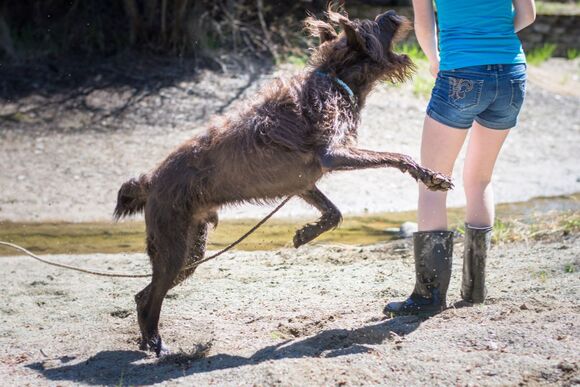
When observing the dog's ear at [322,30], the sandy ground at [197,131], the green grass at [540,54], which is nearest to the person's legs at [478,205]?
the dog's ear at [322,30]

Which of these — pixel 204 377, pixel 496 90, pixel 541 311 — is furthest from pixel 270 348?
pixel 496 90

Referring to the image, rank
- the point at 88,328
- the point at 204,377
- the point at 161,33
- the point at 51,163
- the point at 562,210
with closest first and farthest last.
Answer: the point at 204,377 < the point at 88,328 < the point at 562,210 < the point at 51,163 < the point at 161,33

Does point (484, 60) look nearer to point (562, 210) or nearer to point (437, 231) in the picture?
point (437, 231)

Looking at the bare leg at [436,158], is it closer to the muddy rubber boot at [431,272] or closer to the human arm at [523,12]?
the muddy rubber boot at [431,272]

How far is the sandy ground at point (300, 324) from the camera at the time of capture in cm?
430

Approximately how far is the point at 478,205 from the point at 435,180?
2.22ft

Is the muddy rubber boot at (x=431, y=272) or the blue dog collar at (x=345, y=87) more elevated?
the blue dog collar at (x=345, y=87)

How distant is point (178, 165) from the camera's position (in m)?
5.02

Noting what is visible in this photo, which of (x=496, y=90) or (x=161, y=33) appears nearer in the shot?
(x=496, y=90)

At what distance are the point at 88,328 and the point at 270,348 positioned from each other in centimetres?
134

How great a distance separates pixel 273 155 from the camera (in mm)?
4949

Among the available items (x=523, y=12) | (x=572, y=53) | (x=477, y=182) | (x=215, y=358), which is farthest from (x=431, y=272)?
(x=572, y=53)

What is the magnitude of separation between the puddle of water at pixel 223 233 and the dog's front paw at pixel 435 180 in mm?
3122

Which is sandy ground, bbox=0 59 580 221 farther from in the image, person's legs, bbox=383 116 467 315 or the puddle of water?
person's legs, bbox=383 116 467 315
